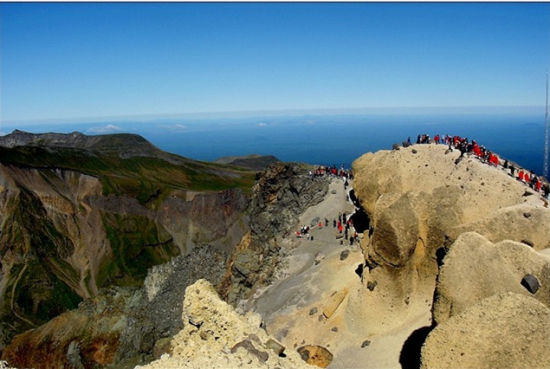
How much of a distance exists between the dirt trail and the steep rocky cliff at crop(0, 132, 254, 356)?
3769cm

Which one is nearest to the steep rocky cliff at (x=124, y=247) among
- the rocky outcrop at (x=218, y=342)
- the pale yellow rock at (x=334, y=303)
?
the pale yellow rock at (x=334, y=303)

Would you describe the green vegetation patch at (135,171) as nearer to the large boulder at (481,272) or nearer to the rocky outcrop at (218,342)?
the rocky outcrop at (218,342)

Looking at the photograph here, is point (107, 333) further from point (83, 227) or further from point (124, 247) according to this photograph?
point (83, 227)

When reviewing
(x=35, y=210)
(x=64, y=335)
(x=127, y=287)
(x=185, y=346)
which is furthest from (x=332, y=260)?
(x=35, y=210)

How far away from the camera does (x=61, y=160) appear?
103500mm

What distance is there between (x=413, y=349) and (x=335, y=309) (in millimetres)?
9727

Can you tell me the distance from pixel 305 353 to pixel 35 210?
252 feet

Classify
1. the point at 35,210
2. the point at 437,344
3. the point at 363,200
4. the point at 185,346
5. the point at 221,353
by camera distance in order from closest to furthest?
the point at 221,353
the point at 437,344
the point at 185,346
the point at 363,200
the point at 35,210

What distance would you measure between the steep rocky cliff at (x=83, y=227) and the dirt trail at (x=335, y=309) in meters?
37.7

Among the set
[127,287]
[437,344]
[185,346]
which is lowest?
[127,287]

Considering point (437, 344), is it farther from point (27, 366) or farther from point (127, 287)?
point (127, 287)

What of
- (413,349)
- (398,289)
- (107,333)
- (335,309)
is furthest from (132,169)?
(413,349)

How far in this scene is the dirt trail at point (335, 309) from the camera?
2448 cm

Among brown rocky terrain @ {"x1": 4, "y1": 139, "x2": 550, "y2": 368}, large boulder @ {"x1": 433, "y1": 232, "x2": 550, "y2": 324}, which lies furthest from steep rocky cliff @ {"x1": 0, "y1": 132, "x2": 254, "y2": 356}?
large boulder @ {"x1": 433, "y1": 232, "x2": 550, "y2": 324}
